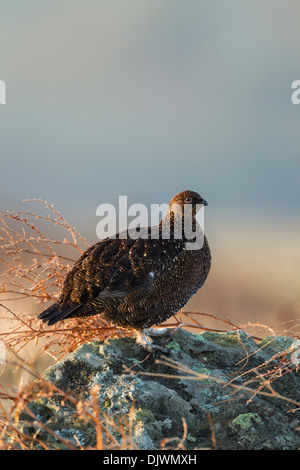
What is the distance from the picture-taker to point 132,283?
14.2 ft

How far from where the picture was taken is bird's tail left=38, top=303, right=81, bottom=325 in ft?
13.8

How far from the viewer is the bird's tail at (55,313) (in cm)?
420

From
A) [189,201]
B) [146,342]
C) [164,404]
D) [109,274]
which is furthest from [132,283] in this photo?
[189,201]

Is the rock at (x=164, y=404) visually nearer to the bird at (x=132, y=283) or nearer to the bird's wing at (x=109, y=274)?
the bird at (x=132, y=283)

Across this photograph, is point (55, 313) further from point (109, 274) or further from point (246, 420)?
point (246, 420)

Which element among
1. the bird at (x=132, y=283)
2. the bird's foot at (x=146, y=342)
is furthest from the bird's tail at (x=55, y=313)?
the bird's foot at (x=146, y=342)

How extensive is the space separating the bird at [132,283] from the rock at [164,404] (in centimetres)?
26

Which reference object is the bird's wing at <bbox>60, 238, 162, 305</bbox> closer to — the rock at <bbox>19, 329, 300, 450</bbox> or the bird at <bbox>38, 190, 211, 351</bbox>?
the bird at <bbox>38, 190, 211, 351</bbox>

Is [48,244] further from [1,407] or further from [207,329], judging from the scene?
[1,407]

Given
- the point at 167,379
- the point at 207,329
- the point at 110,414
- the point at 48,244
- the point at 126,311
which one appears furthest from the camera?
the point at 48,244

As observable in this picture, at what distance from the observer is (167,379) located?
396cm

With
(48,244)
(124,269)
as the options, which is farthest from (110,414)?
(48,244)

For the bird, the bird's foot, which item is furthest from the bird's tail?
the bird's foot
